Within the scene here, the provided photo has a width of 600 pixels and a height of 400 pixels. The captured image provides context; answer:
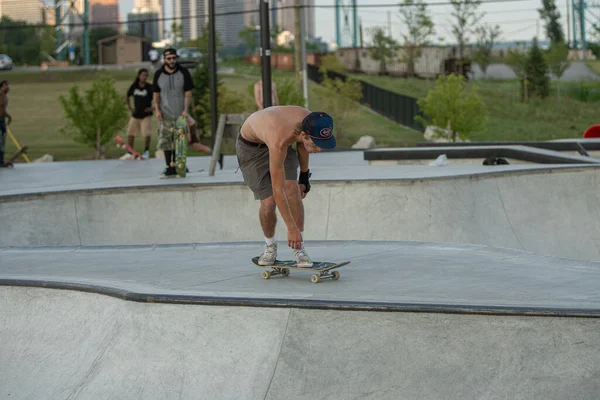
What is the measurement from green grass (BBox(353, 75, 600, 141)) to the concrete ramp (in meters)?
32.2

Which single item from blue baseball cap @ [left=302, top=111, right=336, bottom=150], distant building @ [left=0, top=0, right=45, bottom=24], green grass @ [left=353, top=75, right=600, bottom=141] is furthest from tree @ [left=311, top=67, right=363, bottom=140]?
blue baseball cap @ [left=302, top=111, right=336, bottom=150]

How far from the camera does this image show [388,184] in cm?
1123

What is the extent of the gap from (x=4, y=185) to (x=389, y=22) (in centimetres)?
5105

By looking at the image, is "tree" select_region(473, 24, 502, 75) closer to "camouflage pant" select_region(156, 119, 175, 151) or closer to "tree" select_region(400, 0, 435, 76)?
"tree" select_region(400, 0, 435, 76)

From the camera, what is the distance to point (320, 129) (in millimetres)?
5953

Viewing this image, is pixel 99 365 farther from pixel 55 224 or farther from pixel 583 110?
pixel 583 110

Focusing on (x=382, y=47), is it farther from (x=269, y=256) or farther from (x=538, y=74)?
(x=269, y=256)

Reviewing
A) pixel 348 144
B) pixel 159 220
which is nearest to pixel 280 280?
pixel 159 220

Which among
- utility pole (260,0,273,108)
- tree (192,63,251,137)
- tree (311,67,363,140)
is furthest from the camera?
tree (311,67,363,140)

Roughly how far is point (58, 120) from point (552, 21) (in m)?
48.9

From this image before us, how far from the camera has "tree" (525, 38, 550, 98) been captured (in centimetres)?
4884

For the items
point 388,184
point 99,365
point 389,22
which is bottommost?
point 99,365

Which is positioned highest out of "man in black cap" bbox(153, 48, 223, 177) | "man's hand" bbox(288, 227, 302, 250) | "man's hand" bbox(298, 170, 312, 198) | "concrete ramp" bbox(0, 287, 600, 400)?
"man in black cap" bbox(153, 48, 223, 177)

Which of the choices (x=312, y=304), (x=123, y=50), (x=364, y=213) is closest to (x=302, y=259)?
(x=312, y=304)
